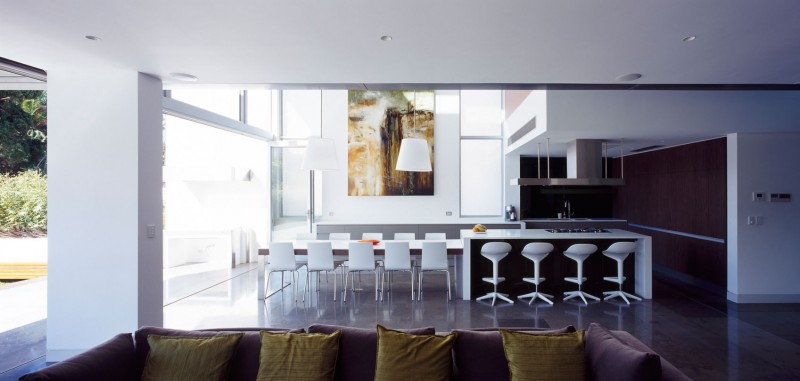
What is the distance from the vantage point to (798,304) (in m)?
4.89

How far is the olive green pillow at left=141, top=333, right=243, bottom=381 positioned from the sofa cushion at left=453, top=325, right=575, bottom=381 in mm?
1271

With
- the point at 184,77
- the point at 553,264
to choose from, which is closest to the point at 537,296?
the point at 553,264

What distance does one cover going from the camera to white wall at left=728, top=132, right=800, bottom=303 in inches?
195

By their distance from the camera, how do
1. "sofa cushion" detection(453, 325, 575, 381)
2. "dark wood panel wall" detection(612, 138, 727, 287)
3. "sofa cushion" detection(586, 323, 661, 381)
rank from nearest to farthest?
"sofa cushion" detection(586, 323, 661, 381) → "sofa cushion" detection(453, 325, 575, 381) → "dark wood panel wall" detection(612, 138, 727, 287)

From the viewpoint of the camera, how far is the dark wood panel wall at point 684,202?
5434 millimetres

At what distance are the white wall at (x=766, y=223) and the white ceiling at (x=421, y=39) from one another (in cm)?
185

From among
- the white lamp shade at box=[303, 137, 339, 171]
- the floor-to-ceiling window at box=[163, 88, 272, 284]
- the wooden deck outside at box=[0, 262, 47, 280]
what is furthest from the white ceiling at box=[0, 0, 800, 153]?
the floor-to-ceiling window at box=[163, 88, 272, 284]

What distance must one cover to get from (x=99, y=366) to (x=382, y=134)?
6.97 meters

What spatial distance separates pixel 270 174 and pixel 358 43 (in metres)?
6.11

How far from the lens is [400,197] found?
28.0 ft

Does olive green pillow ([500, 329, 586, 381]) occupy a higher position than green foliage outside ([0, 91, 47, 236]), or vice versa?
green foliage outside ([0, 91, 47, 236])

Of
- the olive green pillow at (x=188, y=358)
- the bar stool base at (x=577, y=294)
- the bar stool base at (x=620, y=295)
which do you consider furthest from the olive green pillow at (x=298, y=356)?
the bar stool base at (x=620, y=295)

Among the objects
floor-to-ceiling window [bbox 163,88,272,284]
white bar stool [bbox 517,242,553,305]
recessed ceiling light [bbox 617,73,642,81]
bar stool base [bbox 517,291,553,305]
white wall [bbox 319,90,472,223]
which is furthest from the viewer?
white wall [bbox 319,90,472,223]

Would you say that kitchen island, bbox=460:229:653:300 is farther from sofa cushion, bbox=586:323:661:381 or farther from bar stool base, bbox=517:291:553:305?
sofa cushion, bbox=586:323:661:381
